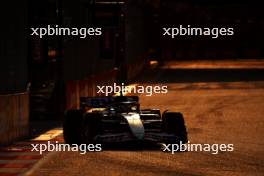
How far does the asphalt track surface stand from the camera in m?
13.5

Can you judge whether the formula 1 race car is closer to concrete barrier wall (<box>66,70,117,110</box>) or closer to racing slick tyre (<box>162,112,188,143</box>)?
racing slick tyre (<box>162,112,188,143</box>)

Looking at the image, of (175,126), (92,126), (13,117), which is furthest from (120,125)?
(13,117)

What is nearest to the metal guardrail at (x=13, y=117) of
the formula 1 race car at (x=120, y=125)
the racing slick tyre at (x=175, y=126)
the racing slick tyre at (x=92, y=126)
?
the formula 1 race car at (x=120, y=125)

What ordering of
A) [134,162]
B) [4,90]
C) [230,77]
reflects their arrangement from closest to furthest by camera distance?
[134,162]
[4,90]
[230,77]

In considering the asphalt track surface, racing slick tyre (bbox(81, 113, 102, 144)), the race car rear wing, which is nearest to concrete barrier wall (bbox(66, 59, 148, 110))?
the asphalt track surface

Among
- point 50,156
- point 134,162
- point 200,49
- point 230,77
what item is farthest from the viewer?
point 200,49

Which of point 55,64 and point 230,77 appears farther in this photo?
point 230,77

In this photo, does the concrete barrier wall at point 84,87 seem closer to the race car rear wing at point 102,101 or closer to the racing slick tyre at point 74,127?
the race car rear wing at point 102,101

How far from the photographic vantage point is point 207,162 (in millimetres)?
14438

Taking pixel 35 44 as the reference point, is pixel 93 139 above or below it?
below

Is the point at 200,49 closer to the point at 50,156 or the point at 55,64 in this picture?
the point at 55,64

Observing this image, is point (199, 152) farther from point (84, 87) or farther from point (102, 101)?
point (84, 87)

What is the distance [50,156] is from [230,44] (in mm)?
69370

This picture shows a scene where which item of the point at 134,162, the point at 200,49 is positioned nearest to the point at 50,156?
the point at 134,162
